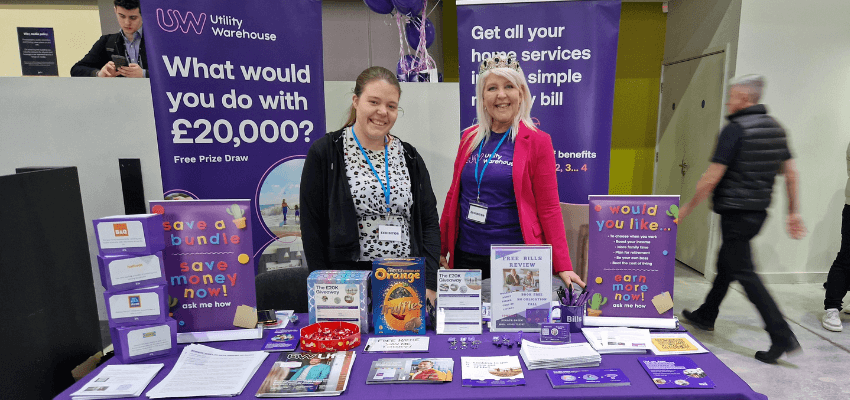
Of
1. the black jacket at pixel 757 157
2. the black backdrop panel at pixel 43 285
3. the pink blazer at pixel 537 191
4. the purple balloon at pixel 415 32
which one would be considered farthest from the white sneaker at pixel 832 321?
the black backdrop panel at pixel 43 285

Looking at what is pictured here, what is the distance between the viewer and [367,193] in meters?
1.63

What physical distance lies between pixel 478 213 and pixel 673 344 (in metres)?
0.85

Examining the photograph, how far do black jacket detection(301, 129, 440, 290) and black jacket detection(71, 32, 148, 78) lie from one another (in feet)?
5.97

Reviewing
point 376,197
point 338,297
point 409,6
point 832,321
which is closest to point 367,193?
point 376,197

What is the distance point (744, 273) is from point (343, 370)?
102 inches

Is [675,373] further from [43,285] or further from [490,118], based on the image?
[43,285]

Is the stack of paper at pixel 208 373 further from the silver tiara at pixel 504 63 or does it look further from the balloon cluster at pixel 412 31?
the balloon cluster at pixel 412 31

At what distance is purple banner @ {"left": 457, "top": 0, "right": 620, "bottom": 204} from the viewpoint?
2.67 metres

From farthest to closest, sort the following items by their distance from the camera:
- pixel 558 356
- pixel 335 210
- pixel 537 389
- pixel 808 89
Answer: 1. pixel 808 89
2. pixel 335 210
3. pixel 558 356
4. pixel 537 389

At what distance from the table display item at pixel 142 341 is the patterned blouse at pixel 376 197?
0.69 m

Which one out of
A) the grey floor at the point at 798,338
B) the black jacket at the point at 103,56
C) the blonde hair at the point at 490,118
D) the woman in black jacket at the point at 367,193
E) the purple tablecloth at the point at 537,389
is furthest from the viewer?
the black jacket at the point at 103,56

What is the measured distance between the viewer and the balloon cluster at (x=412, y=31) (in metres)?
2.77

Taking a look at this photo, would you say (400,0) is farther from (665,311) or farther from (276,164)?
(665,311)

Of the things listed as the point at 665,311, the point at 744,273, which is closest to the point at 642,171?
the point at 744,273
